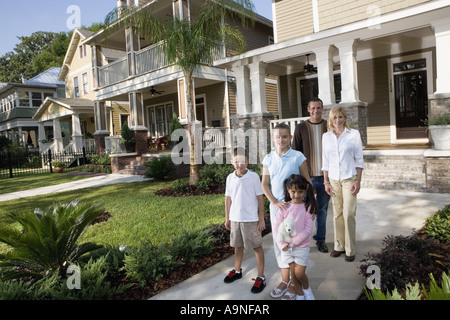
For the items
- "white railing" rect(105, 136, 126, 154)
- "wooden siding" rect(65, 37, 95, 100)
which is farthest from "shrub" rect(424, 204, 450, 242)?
"wooden siding" rect(65, 37, 95, 100)

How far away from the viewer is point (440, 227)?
3.60 metres

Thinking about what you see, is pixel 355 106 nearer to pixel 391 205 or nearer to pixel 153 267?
pixel 391 205

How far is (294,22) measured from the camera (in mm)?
10938

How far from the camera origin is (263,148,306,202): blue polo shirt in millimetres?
2881

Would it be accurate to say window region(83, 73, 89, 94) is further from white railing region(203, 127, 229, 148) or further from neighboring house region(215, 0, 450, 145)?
neighboring house region(215, 0, 450, 145)

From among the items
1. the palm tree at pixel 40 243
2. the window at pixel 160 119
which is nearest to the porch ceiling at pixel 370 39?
the palm tree at pixel 40 243

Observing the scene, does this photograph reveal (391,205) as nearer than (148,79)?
Yes

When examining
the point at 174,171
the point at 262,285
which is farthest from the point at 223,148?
the point at 262,285

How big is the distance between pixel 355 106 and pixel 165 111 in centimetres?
1185

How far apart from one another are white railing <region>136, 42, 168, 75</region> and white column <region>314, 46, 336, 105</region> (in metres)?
6.53

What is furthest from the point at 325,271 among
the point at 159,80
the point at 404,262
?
the point at 159,80
